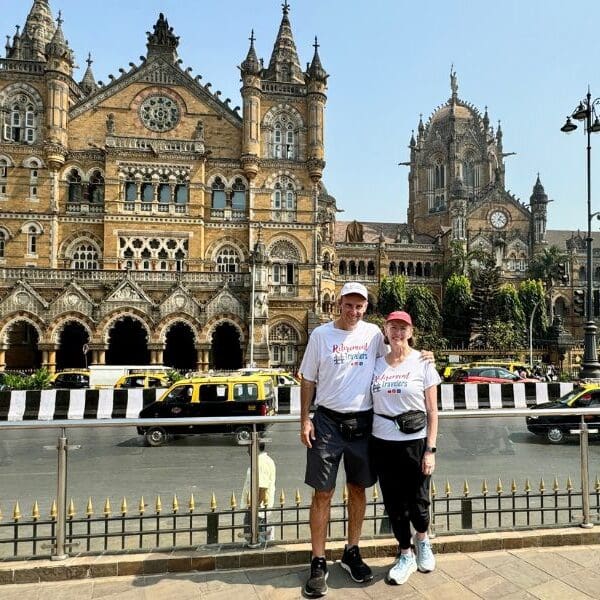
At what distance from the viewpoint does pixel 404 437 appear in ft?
13.8

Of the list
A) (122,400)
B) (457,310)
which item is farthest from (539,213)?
(122,400)

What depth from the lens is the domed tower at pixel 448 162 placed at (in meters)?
70.5

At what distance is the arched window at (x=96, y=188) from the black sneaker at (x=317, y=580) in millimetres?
35183

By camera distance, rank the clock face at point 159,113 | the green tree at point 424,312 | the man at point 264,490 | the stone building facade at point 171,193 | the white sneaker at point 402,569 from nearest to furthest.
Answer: the white sneaker at point 402,569
the man at point 264,490
the stone building facade at point 171,193
the clock face at point 159,113
the green tree at point 424,312

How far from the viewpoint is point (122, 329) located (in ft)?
108

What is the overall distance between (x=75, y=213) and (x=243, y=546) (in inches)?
1352

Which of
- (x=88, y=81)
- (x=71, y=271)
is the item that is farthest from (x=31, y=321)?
(x=88, y=81)

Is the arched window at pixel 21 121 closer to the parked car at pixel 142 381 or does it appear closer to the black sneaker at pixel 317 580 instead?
the parked car at pixel 142 381

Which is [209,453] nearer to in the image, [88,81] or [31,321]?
[31,321]

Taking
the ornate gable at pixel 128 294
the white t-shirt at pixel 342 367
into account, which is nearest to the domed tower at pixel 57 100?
the ornate gable at pixel 128 294

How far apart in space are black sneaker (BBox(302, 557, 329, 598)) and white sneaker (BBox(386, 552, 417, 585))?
1.73 ft

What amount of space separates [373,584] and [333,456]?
104 centimetres

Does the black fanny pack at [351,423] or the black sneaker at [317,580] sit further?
the black fanny pack at [351,423]

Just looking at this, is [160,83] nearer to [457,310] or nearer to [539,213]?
[457,310]
